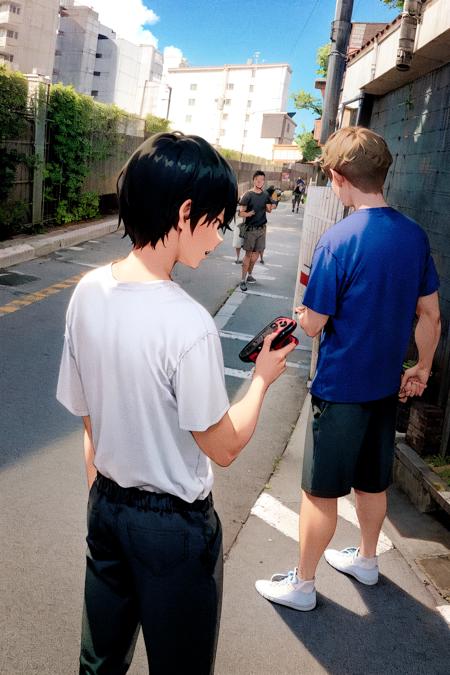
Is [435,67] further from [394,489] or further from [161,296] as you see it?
[161,296]

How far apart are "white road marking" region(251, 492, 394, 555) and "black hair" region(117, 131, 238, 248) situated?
249 cm

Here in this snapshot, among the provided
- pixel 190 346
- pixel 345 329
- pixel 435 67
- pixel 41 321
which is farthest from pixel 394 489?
pixel 41 321

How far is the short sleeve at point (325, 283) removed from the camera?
228cm

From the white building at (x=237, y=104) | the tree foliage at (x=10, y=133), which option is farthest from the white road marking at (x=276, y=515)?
the white building at (x=237, y=104)

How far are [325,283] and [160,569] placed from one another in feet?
4.25

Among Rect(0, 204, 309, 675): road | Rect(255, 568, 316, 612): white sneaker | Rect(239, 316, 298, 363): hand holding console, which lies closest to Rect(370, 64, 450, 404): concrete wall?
Rect(0, 204, 309, 675): road

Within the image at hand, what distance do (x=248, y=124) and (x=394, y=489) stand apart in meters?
89.5

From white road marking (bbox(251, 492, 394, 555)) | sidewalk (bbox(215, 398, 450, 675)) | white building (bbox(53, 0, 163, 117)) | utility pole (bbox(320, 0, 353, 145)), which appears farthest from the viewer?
white building (bbox(53, 0, 163, 117))

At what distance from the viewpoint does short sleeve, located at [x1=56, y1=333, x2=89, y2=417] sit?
153cm

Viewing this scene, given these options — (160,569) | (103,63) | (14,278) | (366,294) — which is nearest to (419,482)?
(366,294)

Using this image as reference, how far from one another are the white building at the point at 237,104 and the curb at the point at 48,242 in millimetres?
71584

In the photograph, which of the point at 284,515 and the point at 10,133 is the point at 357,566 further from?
the point at 10,133

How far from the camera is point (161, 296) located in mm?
1271

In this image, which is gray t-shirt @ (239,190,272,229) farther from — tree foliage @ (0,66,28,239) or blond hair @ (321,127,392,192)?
blond hair @ (321,127,392,192)
